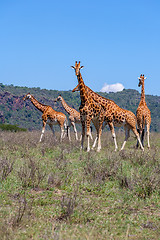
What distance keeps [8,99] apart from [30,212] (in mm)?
68609

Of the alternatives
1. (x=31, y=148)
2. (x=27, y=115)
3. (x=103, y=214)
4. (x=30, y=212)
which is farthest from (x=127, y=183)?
(x=27, y=115)

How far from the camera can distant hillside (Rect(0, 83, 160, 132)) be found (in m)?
63.2

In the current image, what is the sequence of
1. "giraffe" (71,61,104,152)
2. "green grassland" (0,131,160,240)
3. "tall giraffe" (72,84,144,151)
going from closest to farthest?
"green grassland" (0,131,160,240) → "giraffe" (71,61,104,152) → "tall giraffe" (72,84,144,151)

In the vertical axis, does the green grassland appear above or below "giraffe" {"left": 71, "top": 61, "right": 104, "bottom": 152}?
below

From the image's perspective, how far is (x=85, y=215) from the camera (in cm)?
531

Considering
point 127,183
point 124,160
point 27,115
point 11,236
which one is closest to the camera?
point 11,236

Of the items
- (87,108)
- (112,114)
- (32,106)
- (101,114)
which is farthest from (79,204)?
(32,106)

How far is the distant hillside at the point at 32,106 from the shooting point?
207 feet

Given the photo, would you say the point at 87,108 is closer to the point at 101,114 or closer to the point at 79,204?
the point at 101,114

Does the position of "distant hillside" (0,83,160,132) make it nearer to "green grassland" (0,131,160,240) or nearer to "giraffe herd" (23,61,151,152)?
"giraffe herd" (23,61,151,152)

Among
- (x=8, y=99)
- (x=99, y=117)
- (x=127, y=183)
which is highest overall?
(x=8, y=99)

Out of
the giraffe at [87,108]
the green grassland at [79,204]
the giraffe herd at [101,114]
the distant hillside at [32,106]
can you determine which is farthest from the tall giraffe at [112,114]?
the distant hillside at [32,106]

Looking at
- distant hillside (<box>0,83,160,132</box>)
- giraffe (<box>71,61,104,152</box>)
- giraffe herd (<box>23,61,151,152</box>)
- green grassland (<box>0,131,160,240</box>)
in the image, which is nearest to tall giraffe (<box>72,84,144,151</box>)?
giraffe herd (<box>23,61,151,152</box>)

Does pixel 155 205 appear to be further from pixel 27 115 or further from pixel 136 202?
pixel 27 115
